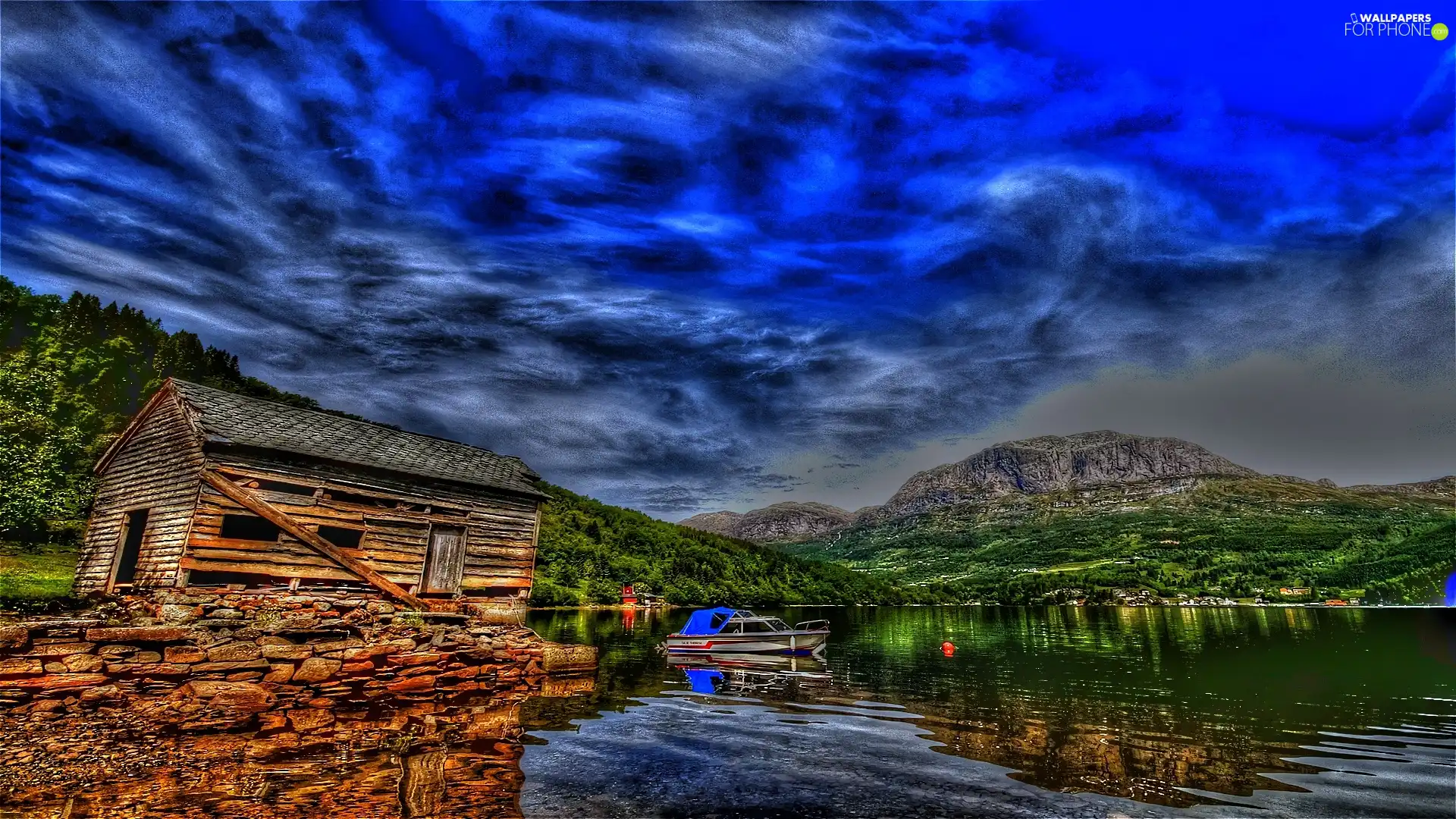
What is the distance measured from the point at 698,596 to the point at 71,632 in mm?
85142

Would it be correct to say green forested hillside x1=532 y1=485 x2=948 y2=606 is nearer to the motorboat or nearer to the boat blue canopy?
the boat blue canopy

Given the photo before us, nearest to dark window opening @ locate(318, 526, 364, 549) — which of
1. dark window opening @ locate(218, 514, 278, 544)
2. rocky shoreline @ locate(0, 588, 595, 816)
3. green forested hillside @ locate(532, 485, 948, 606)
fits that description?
dark window opening @ locate(218, 514, 278, 544)

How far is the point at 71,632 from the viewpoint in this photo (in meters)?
13.3

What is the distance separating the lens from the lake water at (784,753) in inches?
353

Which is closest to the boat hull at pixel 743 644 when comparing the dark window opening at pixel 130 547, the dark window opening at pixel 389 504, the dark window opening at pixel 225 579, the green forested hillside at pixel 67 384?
the dark window opening at pixel 389 504

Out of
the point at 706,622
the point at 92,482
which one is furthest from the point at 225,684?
the point at 92,482

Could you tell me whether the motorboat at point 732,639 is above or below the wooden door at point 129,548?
below

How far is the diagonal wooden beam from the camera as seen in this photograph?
67.0ft

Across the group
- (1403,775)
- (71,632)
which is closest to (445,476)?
(71,632)

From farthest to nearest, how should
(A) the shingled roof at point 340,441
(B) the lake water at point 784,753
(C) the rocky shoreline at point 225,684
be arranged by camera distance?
(A) the shingled roof at point 340,441
(C) the rocky shoreline at point 225,684
(B) the lake water at point 784,753

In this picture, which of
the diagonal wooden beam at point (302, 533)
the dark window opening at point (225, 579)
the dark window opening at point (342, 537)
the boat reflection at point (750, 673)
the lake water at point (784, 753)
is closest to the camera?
the lake water at point (784, 753)

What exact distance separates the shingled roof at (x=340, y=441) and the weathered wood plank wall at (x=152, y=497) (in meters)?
1.00

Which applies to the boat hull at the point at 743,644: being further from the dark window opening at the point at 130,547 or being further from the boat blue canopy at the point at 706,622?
the dark window opening at the point at 130,547

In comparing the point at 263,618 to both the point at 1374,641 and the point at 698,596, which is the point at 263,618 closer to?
the point at 1374,641
